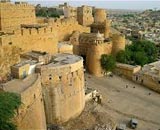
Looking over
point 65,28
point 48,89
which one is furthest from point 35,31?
point 65,28

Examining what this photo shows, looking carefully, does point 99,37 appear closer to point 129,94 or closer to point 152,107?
point 129,94

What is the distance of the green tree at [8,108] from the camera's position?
12.1 meters

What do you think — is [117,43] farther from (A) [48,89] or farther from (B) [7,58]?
(A) [48,89]

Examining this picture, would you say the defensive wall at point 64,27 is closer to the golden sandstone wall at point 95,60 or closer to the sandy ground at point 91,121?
the golden sandstone wall at point 95,60

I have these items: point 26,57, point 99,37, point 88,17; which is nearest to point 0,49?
point 26,57

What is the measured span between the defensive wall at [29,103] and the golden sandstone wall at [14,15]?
285 inches

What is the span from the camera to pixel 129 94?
75.8 ft

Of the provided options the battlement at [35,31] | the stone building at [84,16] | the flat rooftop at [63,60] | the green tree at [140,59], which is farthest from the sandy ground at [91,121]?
the stone building at [84,16]

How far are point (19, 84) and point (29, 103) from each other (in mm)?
1286

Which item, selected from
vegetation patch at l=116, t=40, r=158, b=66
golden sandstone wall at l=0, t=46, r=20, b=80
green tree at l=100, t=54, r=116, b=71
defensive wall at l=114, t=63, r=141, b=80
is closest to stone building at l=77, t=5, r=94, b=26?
vegetation patch at l=116, t=40, r=158, b=66

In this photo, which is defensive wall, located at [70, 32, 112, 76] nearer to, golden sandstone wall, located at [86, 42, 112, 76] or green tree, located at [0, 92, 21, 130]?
golden sandstone wall, located at [86, 42, 112, 76]

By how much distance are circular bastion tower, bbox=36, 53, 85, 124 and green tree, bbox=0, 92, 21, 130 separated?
3528 millimetres

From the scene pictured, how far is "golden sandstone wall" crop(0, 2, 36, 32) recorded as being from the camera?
890 inches

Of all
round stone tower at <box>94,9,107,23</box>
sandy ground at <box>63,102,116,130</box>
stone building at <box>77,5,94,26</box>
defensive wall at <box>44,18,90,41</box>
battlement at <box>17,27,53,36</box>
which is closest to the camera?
sandy ground at <box>63,102,116,130</box>
